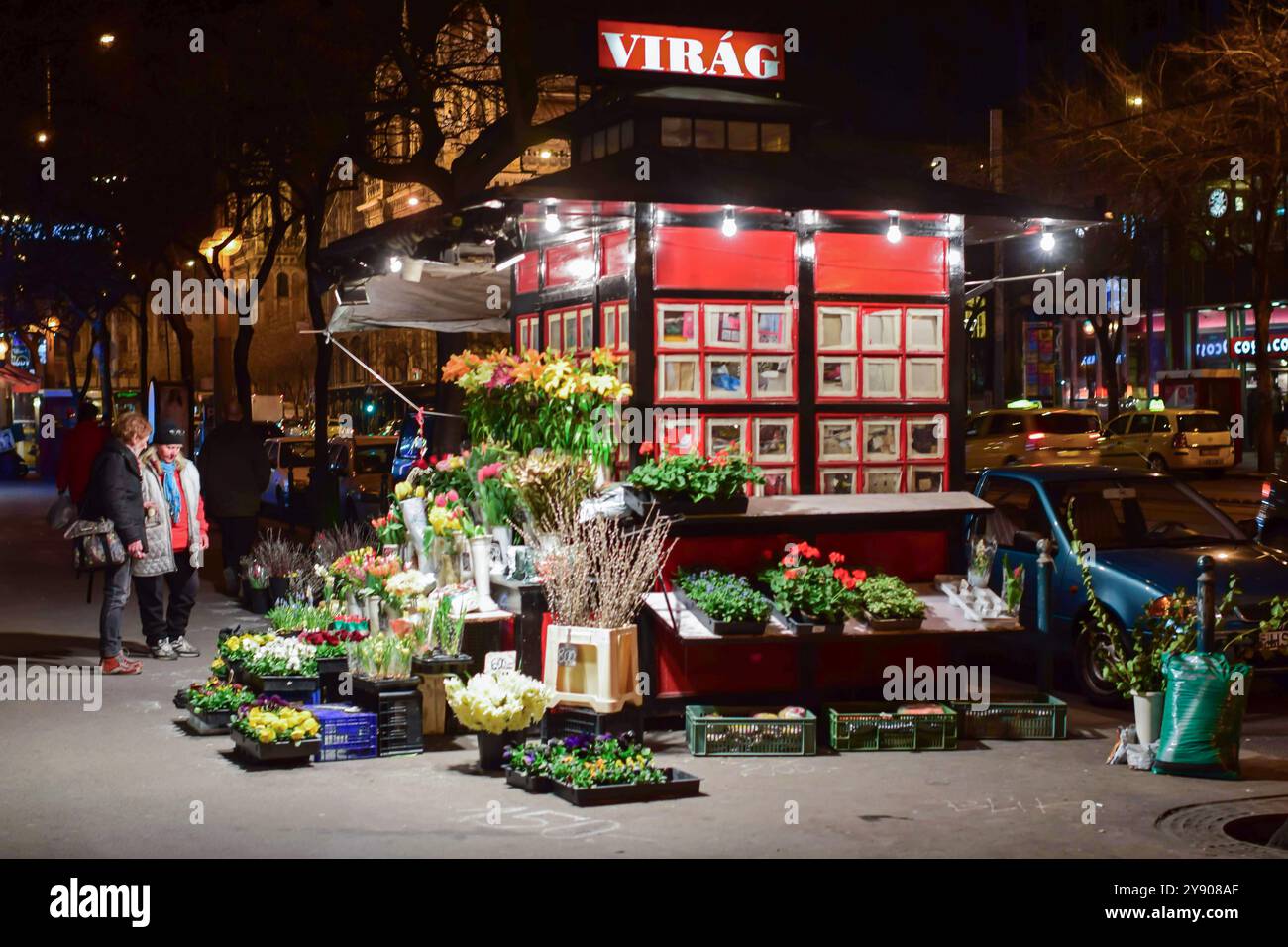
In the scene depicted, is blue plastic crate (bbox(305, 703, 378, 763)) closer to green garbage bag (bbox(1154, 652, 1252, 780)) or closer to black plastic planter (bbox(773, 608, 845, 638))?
black plastic planter (bbox(773, 608, 845, 638))

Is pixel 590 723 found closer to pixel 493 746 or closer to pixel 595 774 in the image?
pixel 493 746

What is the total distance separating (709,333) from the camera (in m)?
12.5

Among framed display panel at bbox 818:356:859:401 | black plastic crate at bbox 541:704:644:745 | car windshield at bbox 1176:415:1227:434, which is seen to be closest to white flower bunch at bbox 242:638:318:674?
black plastic crate at bbox 541:704:644:745

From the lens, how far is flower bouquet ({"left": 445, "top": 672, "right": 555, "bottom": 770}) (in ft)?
30.7

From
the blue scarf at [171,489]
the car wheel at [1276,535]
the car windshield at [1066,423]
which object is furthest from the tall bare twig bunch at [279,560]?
the car windshield at [1066,423]

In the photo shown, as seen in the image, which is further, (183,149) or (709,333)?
(183,149)

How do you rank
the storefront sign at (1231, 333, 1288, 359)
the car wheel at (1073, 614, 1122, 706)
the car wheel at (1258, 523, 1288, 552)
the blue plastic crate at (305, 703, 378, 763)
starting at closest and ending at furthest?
the blue plastic crate at (305, 703, 378, 763), the car wheel at (1073, 614, 1122, 706), the car wheel at (1258, 523, 1288, 552), the storefront sign at (1231, 333, 1288, 359)

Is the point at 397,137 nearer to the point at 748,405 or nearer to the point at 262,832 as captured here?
the point at 748,405

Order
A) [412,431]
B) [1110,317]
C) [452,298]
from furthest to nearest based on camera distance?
[1110,317] → [412,431] → [452,298]

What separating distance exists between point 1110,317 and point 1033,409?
61.6ft

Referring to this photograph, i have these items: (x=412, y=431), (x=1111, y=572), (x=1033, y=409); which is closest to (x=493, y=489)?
(x=1111, y=572)

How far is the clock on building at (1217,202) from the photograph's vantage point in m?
47.2

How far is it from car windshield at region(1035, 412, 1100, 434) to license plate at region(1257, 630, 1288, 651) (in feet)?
94.7

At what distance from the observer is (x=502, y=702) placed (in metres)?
9.38
